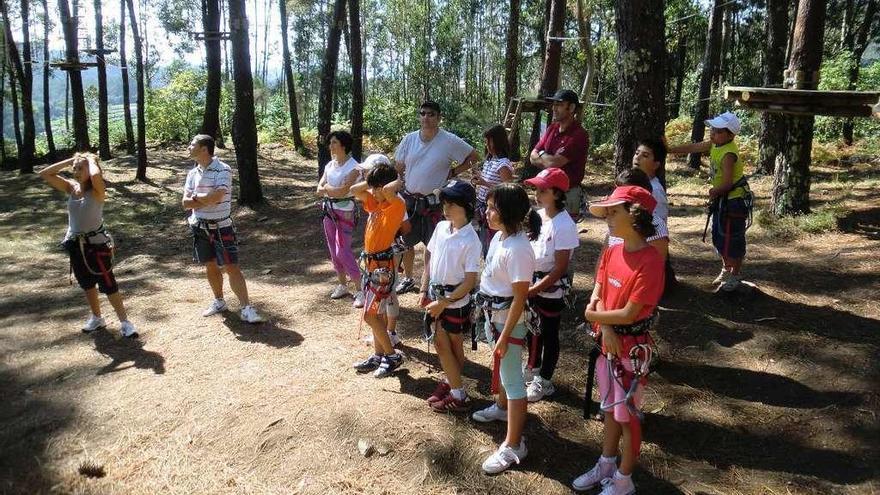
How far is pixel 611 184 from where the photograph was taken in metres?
12.8

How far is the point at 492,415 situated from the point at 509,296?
0.99 meters

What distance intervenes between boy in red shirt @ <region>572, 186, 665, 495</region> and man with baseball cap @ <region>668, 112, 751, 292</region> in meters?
2.54

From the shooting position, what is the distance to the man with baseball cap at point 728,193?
5105 mm

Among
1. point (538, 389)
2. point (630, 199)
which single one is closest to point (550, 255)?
point (630, 199)

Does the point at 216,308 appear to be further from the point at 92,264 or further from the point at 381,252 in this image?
the point at 381,252

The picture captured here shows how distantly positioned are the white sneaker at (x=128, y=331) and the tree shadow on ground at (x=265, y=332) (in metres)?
0.85

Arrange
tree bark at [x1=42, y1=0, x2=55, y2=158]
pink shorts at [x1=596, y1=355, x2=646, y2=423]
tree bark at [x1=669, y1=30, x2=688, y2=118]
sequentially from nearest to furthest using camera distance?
pink shorts at [x1=596, y1=355, x2=646, y2=423] < tree bark at [x1=42, y1=0, x2=55, y2=158] < tree bark at [x1=669, y1=30, x2=688, y2=118]

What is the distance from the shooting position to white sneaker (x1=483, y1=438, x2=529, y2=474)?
3.37 metres

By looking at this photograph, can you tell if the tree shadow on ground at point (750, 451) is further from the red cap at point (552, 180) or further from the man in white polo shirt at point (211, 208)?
the man in white polo shirt at point (211, 208)

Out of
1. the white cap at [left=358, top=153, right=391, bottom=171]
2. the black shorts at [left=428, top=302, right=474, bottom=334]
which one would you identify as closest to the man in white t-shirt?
the white cap at [left=358, top=153, right=391, bottom=171]

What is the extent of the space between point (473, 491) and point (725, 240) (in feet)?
11.7

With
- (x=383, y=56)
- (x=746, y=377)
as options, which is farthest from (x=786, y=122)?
(x=383, y=56)

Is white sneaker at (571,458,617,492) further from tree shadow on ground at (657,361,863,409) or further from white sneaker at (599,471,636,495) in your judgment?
tree shadow on ground at (657,361,863,409)

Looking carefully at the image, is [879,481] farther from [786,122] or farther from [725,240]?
[786,122]
